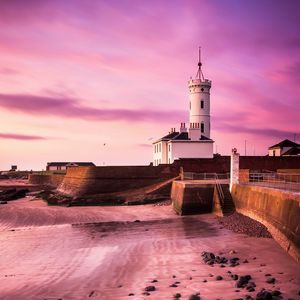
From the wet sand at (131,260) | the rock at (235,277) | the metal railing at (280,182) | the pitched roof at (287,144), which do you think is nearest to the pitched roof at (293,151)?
the pitched roof at (287,144)

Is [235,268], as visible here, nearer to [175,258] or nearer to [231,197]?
[175,258]

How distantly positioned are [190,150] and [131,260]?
121 ft

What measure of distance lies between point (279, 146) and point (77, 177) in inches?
1265

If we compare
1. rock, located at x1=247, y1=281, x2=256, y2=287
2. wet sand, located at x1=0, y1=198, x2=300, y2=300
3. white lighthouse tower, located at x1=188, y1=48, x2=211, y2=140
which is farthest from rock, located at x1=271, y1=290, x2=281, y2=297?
white lighthouse tower, located at x1=188, y1=48, x2=211, y2=140

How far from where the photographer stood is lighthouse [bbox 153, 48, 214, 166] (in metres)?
51.7

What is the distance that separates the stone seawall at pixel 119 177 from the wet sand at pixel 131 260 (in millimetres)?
16210

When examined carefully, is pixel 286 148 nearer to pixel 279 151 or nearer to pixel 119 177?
pixel 279 151

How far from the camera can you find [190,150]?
51906 mm

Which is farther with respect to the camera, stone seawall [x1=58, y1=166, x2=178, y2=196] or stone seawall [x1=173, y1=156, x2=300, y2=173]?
stone seawall [x1=173, y1=156, x2=300, y2=173]

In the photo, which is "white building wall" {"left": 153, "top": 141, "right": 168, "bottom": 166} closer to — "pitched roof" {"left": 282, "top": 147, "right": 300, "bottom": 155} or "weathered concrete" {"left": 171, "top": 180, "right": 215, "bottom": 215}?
"pitched roof" {"left": 282, "top": 147, "right": 300, "bottom": 155}

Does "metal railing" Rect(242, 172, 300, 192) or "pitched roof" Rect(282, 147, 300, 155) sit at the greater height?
"pitched roof" Rect(282, 147, 300, 155)

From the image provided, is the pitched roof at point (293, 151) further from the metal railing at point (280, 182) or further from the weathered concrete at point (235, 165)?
the weathered concrete at point (235, 165)

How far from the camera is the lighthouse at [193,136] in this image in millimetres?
51688

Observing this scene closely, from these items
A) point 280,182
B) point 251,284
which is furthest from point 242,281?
point 280,182
